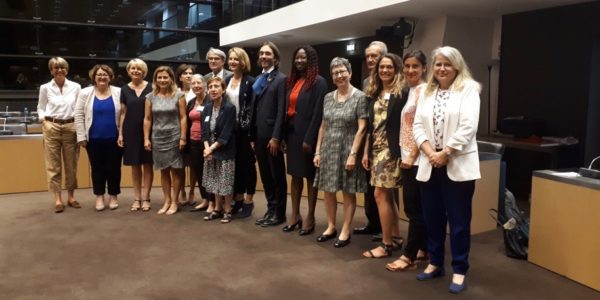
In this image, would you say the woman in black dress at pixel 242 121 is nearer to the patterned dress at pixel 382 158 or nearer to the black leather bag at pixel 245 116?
the black leather bag at pixel 245 116

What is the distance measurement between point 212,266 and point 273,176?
3.70ft

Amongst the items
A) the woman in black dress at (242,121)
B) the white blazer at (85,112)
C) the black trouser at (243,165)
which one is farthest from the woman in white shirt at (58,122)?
the black trouser at (243,165)

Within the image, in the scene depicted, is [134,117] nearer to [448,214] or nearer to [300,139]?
[300,139]

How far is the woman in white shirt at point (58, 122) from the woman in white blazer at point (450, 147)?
11.5 ft

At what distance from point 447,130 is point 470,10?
364 cm

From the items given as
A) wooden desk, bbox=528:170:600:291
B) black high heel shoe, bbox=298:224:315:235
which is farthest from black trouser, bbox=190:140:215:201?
wooden desk, bbox=528:170:600:291

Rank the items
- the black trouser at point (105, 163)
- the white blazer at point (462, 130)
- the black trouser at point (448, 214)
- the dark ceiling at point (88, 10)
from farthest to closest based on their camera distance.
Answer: the dark ceiling at point (88, 10)
the black trouser at point (105, 163)
the black trouser at point (448, 214)
the white blazer at point (462, 130)

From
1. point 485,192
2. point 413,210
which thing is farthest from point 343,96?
point 485,192

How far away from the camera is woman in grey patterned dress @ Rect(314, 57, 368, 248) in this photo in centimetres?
361

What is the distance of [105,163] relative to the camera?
496 centimetres

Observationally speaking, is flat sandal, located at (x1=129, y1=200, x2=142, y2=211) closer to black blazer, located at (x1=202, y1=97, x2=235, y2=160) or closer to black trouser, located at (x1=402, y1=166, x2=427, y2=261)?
black blazer, located at (x1=202, y1=97, x2=235, y2=160)

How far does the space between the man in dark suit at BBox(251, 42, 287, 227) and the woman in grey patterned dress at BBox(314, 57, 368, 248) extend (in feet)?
1.43

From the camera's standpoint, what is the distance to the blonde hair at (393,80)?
131 inches

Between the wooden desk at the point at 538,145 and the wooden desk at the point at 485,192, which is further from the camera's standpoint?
the wooden desk at the point at 538,145
